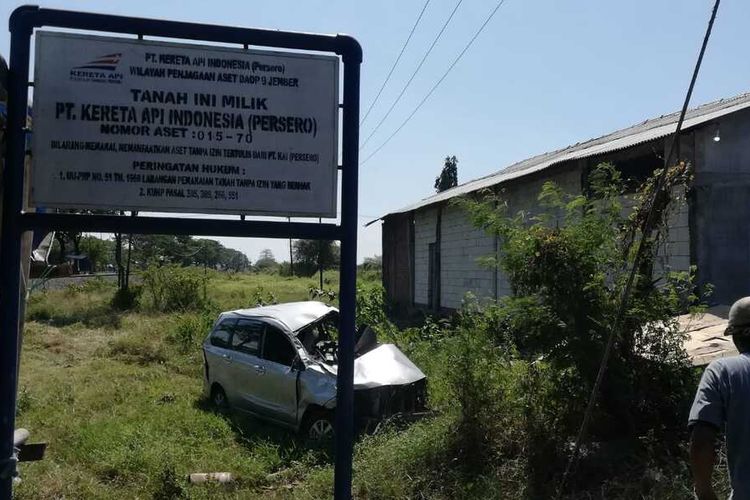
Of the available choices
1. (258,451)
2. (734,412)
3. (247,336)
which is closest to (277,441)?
(258,451)

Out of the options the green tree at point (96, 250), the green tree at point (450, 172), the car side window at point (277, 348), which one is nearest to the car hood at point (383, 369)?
the car side window at point (277, 348)

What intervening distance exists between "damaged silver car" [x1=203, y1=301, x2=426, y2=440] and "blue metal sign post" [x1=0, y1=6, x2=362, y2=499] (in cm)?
386

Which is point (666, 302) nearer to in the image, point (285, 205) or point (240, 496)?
point (285, 205)

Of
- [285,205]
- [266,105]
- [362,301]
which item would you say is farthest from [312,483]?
[362,301]

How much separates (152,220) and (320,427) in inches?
179

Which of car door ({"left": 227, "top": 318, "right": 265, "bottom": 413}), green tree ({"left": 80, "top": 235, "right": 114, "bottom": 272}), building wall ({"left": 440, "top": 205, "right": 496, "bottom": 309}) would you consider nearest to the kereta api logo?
car door ({"left": 227, "top": 318, "right": 265, "bottom": 413})

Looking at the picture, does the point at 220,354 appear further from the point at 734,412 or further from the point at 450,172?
the point at 450,172

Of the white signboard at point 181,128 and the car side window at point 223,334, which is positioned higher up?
the white signboard at point 181,128

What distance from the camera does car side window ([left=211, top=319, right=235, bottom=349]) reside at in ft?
30.0

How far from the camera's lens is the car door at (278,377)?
24.8 feet

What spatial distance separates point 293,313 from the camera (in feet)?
28.2

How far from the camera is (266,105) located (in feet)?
11.2

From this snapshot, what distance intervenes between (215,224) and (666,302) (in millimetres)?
3830

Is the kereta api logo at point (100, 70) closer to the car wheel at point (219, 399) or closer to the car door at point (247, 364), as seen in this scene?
the car door at point (247, 364)
